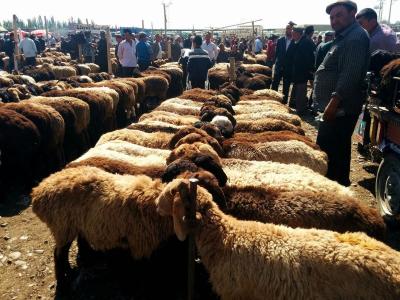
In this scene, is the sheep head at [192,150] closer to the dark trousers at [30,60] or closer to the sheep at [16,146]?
the sheep at [16,146]

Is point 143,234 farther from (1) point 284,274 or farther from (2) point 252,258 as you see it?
(1) point 284,274

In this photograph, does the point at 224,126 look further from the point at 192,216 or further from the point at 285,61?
the point at 285,61

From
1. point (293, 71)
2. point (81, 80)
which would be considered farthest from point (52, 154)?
point (293, 71)

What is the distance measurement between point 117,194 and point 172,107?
5.17 m

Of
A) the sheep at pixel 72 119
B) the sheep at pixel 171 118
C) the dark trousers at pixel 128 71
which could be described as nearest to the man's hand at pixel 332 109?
the sheep at pixel 171 118

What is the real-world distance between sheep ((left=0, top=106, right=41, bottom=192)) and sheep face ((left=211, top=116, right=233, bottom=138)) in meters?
3.17

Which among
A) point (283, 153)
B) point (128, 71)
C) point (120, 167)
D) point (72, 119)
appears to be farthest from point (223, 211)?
point (128, 71)

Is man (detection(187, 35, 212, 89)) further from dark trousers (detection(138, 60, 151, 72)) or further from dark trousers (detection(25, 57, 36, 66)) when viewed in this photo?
dark trousers (detection(25, 57, 36, 66))

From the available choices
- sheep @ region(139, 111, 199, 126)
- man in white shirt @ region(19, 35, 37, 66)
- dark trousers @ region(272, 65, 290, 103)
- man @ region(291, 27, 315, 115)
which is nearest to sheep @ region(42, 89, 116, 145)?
sheep @ region(139, 111, 199, 126)

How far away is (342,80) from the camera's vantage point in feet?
15.3

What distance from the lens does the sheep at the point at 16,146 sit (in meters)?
6.57

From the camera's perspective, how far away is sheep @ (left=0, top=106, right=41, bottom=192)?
6574 mm

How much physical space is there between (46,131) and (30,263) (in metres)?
3.09

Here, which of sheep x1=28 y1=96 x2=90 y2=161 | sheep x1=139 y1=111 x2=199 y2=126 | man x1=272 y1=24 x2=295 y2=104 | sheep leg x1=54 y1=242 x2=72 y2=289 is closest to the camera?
sheep leg x1=54 y1=242 x2=72 y2=289
